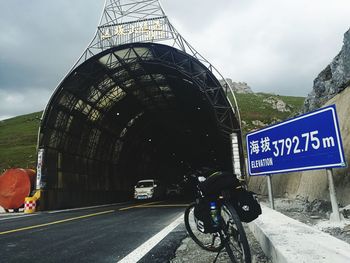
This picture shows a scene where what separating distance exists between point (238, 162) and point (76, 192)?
12846 millimetres

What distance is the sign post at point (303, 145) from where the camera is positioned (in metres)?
5.45

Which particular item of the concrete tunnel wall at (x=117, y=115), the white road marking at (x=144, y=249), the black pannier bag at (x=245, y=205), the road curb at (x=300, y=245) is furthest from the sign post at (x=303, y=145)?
the concrete tunnel wall at (x=117, y=115)

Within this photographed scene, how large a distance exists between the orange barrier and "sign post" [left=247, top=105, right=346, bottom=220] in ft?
56.3

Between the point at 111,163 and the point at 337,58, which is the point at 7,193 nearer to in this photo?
the point at 111,163

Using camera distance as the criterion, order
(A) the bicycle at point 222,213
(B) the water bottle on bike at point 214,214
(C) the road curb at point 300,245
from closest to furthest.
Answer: (C) the road curb at point 300,245, (A) the bicycle at point 222,213, (B) the water bottle on bike at point 214,214

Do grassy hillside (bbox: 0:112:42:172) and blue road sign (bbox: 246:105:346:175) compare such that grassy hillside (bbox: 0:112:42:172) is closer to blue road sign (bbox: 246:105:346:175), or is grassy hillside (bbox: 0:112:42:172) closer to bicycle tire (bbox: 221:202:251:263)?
blue road sign (bbox: 246:105:346:175)

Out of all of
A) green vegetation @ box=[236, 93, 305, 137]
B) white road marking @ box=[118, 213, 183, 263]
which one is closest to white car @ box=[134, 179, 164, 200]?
white road marking @ box=[118, 213, 183, 263]

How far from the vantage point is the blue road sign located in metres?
5.45

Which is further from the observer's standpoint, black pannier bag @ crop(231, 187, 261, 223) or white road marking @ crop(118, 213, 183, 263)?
white road marking @ crop(118, 213, 183, 263)

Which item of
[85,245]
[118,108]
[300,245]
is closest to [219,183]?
[300,245]

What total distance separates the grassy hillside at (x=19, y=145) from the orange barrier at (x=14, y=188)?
856 inches

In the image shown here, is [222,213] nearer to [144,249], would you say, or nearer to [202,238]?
[144,249]

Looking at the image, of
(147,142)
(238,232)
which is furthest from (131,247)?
(147,142)

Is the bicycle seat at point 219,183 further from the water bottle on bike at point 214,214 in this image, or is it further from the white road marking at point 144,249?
the white road marking at point 144,249
